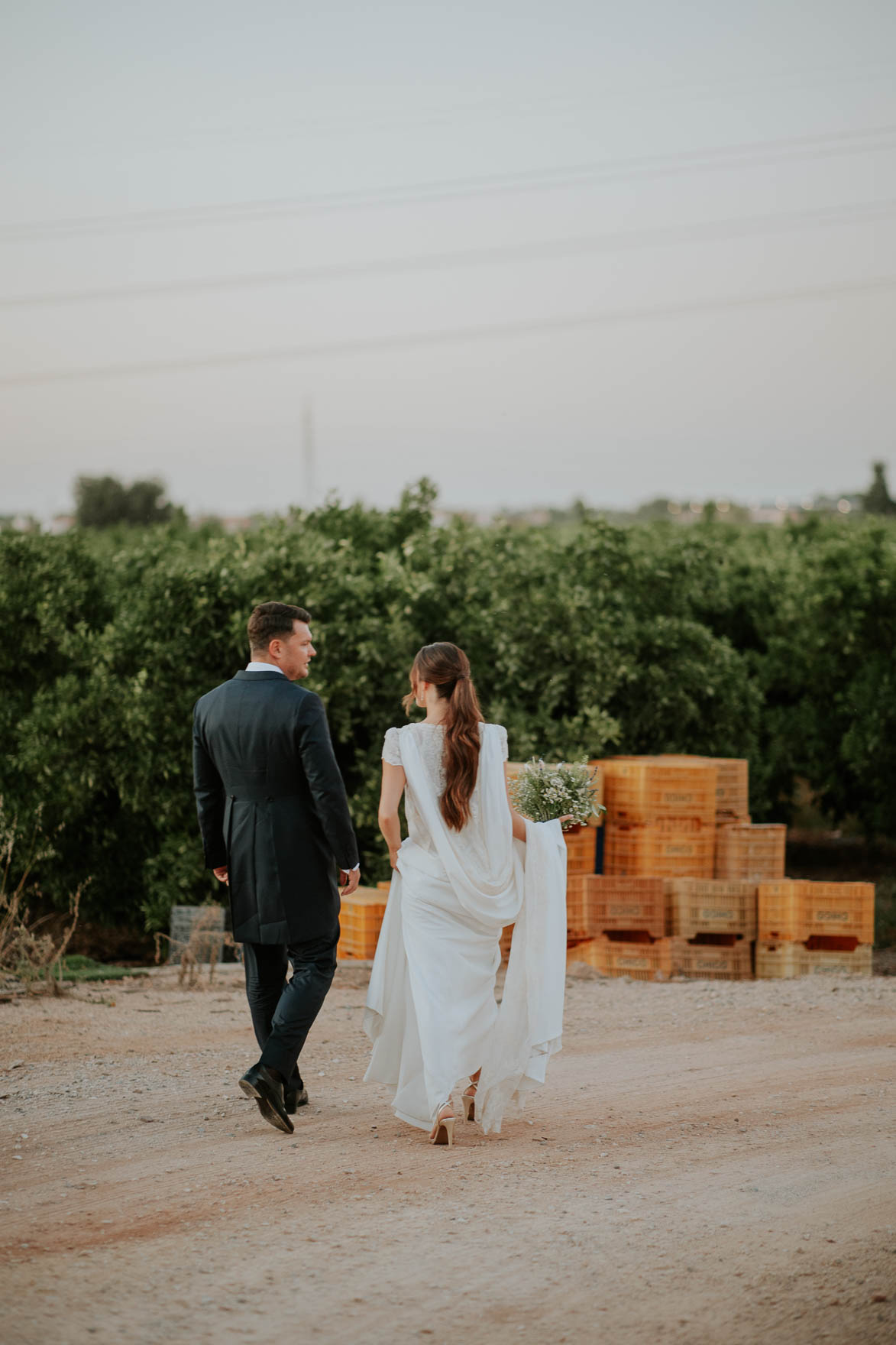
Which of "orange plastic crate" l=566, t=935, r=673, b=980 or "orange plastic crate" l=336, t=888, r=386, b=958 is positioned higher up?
"orange plastic crate" l=336, t=888, r=386, b=958

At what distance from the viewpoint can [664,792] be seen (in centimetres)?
1087

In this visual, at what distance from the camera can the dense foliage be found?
539 inches

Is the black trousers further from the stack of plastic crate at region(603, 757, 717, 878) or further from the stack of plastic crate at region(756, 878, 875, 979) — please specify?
the stack of plastic crate at region(756, 878, 875, 979)

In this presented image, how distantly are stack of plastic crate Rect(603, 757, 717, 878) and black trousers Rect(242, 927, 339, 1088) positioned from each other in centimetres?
543

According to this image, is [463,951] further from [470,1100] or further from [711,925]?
[711,925]

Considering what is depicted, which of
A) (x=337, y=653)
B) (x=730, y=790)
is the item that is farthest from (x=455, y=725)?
(x=337, y=653)

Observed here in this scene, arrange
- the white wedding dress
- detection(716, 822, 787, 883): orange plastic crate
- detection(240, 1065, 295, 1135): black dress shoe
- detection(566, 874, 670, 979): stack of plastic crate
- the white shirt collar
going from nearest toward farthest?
detection(240, 1065, 295, 1135): black dress shoe < the white wedding dress < the white shirt collar < detection(566, 874, 670, 979): stack of plastic crate < detection(716, 822, 787, 883): orange plastic crate

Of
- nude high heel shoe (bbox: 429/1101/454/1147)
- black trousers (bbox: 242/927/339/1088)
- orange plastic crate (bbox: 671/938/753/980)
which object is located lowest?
orange plastic crate (bbox: 671/938/753/980)

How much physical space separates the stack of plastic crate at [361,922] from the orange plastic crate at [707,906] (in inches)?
90.3

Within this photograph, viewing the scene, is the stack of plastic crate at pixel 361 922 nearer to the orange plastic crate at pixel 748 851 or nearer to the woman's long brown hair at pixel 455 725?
the orange plastic crate at pixel 748 851

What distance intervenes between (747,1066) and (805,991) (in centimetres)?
250

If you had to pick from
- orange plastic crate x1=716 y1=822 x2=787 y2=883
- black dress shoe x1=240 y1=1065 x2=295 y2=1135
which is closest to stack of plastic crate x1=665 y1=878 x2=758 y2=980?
orange plastic crate x1=716 y1=822 x2=787 y2=883

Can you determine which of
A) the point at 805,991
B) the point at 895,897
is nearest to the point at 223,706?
the point at 805,991

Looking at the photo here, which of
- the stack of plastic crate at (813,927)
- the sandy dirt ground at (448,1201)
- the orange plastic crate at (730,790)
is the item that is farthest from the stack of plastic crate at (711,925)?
the sandy dirt ground at (448,1201)
